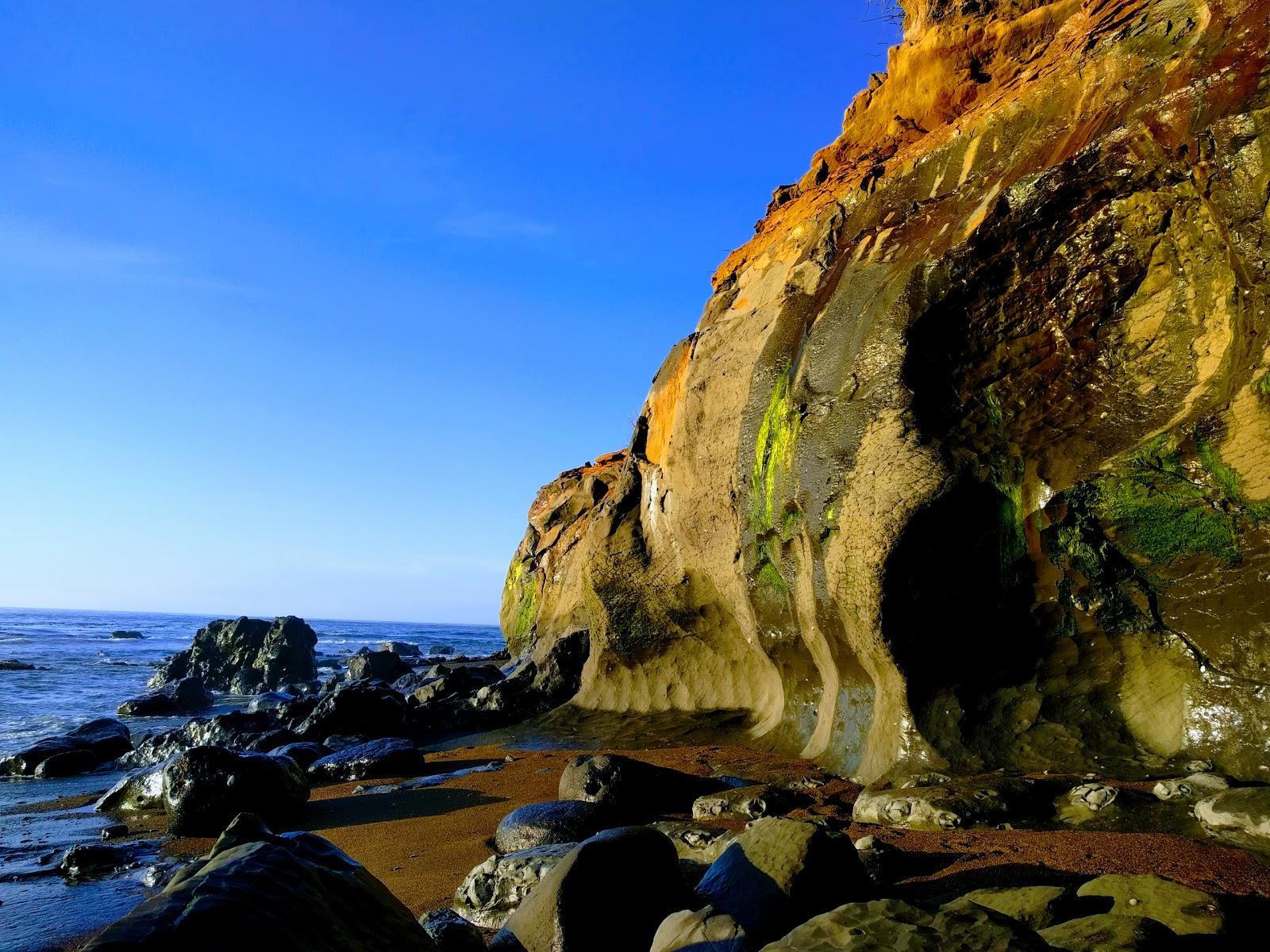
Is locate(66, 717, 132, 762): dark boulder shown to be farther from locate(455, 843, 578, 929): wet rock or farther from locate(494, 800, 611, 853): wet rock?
locate(455, 843, 578, 929): wet rock

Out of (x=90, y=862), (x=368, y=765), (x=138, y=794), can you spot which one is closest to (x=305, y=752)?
(x=368, y=765)

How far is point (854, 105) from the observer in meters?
10.2

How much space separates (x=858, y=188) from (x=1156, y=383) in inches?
156

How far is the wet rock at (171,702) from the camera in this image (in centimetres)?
1542

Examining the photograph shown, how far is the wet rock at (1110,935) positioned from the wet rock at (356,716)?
9.62 meters

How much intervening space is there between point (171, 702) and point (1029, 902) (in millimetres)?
17790

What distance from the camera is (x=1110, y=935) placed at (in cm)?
233

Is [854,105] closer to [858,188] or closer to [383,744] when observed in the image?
[858,188]

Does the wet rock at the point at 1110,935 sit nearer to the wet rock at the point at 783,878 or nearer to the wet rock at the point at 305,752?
the wet rock at the point at 783,878

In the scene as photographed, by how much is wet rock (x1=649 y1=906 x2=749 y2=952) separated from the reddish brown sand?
1.11 metres

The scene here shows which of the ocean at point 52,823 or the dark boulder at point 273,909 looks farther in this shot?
the ocean at point 52,823

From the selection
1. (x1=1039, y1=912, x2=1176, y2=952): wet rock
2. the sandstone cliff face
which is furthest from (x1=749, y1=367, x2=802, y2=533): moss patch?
(x1=1039, y1=912, x2=1176, y2=952): wet rock

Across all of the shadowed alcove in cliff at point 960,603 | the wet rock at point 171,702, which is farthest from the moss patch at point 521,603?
the shadowed alcove in cliff at point 960,603

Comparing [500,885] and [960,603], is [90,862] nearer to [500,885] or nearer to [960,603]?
[500,885]
